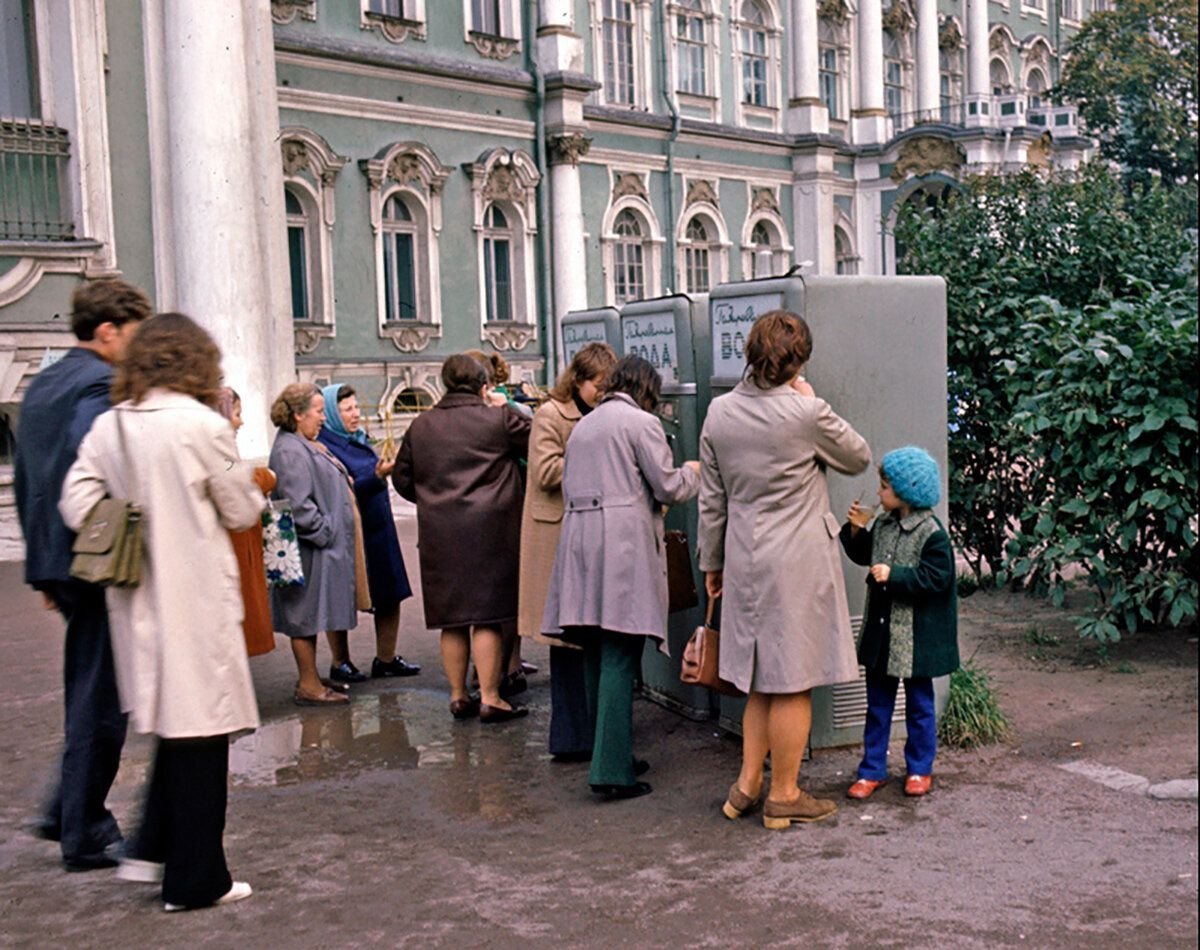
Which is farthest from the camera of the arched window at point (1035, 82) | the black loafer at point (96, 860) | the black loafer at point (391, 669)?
the arched window at point (1035, 82)

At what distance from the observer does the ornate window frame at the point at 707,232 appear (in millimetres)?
29234

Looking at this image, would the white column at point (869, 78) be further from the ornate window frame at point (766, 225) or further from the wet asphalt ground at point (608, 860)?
the wet asphalt ground at point (608, 860)

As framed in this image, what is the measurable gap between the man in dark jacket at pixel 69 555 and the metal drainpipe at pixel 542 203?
20088mm

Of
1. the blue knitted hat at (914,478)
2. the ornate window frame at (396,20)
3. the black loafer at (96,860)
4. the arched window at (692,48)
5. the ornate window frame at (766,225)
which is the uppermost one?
the arched window at (692,48)

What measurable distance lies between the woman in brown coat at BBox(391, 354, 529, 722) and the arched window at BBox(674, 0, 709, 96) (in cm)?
2308

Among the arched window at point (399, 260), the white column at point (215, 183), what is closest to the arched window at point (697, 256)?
the arched window at point (399, 260)

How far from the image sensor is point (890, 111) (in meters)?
35.9

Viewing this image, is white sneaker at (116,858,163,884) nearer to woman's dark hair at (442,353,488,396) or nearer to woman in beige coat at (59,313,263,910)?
woman in beige coat at (59,313,263,910)

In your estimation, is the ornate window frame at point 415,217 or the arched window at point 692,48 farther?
the arched window at point 692,48

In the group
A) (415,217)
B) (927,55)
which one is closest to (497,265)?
(415,217)

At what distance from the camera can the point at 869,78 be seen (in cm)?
3391

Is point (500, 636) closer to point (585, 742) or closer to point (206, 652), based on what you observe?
point (585, 742)

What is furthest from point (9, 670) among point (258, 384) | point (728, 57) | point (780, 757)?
point (728, 57)

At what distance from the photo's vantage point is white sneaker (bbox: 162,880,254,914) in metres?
4.71
